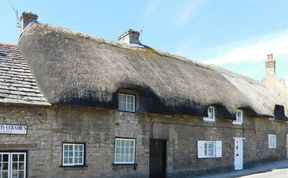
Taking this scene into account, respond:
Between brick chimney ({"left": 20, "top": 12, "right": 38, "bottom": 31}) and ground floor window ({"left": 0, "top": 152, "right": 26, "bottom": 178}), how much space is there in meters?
7.77

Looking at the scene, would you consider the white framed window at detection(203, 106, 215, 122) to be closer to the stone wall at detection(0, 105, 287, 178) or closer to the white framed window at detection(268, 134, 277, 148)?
the stone wall at detection(0, 105, 287, 178)

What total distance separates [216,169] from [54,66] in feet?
38.9

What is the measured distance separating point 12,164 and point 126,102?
6018 millimetres

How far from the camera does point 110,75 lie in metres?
17.5

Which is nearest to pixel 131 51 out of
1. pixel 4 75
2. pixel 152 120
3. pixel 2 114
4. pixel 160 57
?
pixel 160 57

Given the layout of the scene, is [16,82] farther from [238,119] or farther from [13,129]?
[238,119]

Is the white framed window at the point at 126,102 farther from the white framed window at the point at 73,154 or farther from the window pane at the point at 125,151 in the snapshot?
the white framed window at the point at 73,154

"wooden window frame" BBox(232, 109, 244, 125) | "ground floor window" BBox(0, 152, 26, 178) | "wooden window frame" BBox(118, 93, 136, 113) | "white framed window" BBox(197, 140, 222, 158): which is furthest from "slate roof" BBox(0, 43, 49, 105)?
"wooden window frame" BBox(232, 109, 244, 125)

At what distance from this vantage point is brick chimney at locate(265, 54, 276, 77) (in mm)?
39688

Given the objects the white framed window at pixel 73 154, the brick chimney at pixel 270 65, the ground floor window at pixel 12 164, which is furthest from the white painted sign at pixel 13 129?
the brick chimney at pixel 270 65

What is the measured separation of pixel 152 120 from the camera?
1916 centimetres

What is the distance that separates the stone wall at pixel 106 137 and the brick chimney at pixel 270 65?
16918 mm

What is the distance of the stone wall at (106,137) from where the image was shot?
14.8m

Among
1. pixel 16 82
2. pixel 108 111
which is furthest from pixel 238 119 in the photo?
pixel 16 82
